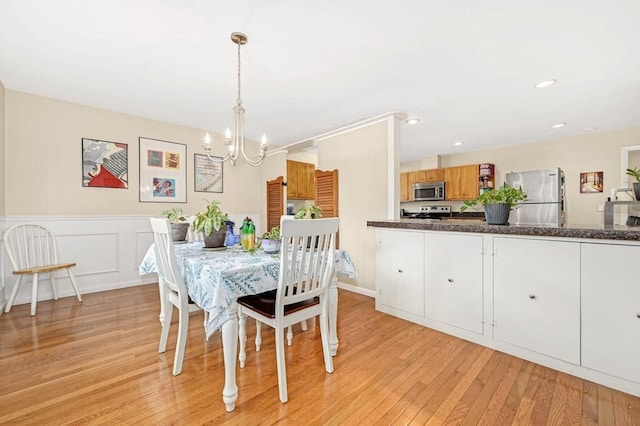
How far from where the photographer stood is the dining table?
→ 4.83ft

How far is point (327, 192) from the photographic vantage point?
4133 mm

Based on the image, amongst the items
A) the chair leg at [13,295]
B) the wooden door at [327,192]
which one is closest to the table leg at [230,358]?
the wooden door at [327,192]

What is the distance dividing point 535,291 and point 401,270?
1069 mm

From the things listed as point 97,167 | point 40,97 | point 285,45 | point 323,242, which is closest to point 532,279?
point 323,242

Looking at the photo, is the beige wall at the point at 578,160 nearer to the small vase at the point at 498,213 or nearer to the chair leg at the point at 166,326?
the small vase at the point at 498,213

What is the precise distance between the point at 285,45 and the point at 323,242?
1.58m

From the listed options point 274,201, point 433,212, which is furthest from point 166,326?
point 433,212

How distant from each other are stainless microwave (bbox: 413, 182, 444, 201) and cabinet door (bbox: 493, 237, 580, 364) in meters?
4.10

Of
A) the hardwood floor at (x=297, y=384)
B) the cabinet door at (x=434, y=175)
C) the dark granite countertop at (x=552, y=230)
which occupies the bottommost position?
the hardwood floor at (x=297, y=384)

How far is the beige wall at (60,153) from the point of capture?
3.02 metres

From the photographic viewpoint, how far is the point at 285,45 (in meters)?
2.12

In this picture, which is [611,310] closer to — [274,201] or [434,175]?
[274,201]

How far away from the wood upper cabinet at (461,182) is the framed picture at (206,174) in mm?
4672

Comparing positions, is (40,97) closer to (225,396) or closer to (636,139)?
(225,396)
